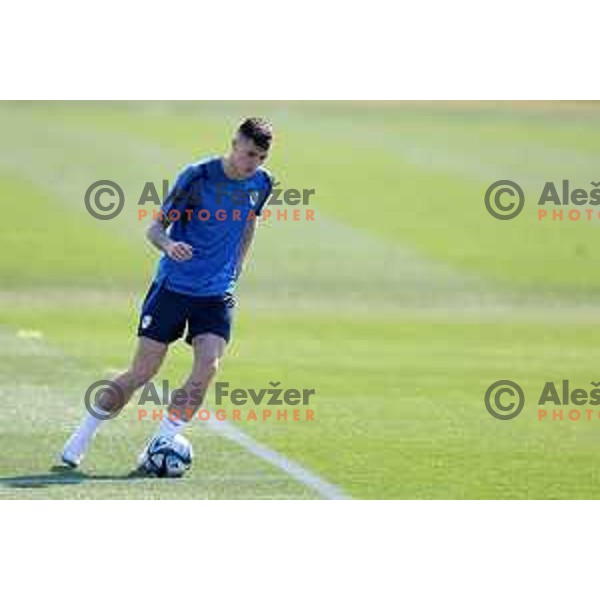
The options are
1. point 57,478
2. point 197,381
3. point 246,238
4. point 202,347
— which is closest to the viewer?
point 57,478

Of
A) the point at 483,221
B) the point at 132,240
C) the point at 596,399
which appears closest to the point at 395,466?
the point at 596,399

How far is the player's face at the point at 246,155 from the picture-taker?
1062cm

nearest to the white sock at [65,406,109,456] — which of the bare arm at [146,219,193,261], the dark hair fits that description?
the bare arm at [146,219,193,261]

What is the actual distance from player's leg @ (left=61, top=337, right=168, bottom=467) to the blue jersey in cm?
37

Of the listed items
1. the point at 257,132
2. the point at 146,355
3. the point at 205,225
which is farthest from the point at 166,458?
the point at 257,132

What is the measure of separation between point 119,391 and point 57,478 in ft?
2.08

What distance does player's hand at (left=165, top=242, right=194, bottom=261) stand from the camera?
10.4m

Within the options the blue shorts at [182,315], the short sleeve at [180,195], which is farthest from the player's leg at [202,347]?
the short sleeve at [180,195]

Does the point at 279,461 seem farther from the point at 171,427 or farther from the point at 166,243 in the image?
the point at 166,243

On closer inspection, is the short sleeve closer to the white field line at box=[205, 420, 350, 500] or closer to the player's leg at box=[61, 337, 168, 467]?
the player's leg at box=[61, 337, 168, 467]

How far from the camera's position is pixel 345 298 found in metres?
19.5

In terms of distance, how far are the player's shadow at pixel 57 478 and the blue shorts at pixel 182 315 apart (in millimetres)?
801

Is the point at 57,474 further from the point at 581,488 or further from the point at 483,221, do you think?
the point at 483,221

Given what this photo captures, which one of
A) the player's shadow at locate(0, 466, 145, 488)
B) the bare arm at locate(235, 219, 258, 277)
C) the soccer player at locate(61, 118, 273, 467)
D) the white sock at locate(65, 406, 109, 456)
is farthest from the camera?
the bare arm at locate(235, 219, 258, 277)
